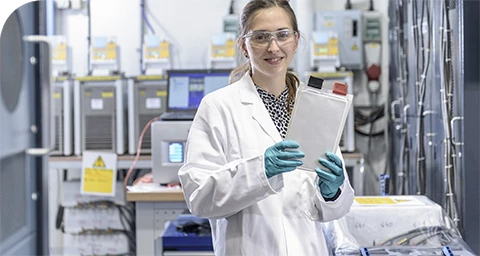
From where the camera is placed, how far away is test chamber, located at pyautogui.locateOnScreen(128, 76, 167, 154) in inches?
145

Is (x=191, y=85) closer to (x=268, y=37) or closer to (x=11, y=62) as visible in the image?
(x=268, y=37)

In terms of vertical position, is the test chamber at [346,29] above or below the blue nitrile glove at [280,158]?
above

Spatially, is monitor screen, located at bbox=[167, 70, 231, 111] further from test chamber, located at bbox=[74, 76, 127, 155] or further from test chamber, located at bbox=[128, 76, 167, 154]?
test chamber, located at bbox=[74, 76, 127, 155]

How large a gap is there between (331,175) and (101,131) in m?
2.63

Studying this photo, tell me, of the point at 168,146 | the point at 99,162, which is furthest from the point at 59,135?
the point at 168,146

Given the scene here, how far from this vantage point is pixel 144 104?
373 cm

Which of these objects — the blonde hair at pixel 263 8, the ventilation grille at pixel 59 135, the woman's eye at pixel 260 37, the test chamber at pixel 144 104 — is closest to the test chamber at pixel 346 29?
the test chamber at pixel 144 104

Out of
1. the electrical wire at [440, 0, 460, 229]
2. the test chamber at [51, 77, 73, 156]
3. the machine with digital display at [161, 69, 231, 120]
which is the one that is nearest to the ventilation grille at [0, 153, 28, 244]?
the electrical wire at [440, 0, 460, 229]

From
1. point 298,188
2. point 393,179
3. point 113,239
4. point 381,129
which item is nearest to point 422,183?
point 393,179

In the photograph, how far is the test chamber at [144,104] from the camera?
3691 mm

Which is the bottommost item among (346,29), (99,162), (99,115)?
(99,162)

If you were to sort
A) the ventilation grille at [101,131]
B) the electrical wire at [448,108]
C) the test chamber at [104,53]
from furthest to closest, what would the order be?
the test chamber at [104,53] < the ventilation grille at [101,131] < the electrical wire at [448,108]

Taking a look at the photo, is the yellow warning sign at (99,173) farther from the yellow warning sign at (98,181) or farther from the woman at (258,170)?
the woman at (258,170)

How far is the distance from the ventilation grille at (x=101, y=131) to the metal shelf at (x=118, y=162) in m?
0.15
